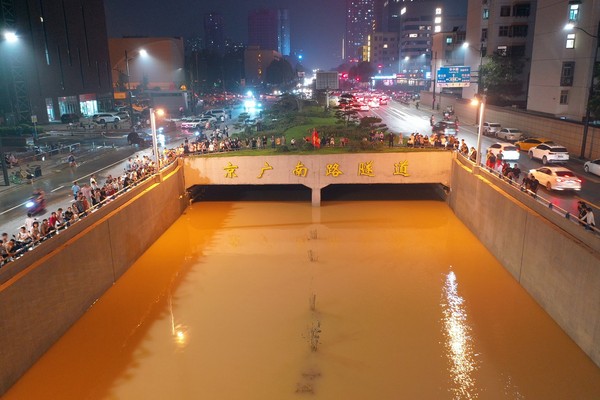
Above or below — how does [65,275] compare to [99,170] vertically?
below

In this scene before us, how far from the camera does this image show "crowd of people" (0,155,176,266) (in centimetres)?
1432

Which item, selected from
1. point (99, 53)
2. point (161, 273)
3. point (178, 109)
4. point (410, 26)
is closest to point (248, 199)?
point (161, 273)

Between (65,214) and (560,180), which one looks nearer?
(65,214)

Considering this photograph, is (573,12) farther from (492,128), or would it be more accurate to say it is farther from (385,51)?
(385,51)

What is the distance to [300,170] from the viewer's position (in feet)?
95.8

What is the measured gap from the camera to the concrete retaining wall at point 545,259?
13078 mm

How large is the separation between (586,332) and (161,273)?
1555 centimetres

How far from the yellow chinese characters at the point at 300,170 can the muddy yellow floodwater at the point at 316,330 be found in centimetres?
587

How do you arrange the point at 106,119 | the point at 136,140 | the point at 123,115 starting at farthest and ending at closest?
1. the point at 123,115
2. the point at 106,119
3. the point at 136,140

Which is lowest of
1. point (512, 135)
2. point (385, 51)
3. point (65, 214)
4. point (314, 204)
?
point (314, 204)

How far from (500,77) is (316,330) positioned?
47.4m

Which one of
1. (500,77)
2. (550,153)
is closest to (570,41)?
(500,77)

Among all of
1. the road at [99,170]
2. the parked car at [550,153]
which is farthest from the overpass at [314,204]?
the parked car at [550,153]

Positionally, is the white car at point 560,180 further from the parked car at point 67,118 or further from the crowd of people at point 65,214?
the parked car at point 67,118
